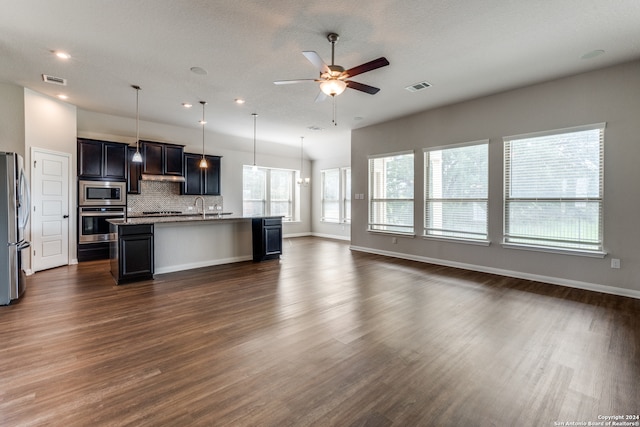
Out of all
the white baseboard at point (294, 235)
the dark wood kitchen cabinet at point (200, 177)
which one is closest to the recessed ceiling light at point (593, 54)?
the dark wood kitchen cabinet at point (200, 177)

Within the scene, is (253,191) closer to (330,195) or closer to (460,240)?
(330,195)

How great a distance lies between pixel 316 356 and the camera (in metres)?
2.39

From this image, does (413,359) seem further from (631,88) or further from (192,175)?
(192,175)

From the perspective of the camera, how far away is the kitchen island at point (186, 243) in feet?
14.7

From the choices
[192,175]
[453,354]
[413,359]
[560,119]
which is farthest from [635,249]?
[192,175]

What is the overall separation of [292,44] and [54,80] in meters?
4.01

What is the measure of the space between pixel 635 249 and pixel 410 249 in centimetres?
338

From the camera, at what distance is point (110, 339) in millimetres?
2670

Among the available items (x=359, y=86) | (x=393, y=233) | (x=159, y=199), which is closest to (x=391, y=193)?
(x=393, y=233)

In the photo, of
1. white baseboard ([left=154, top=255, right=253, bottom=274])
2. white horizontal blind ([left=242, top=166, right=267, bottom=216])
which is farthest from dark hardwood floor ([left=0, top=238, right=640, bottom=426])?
white horizontal blind ([left=242, top=166, right=267, bottom=216])

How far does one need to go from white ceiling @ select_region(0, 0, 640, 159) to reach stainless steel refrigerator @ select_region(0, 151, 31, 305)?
1.52m

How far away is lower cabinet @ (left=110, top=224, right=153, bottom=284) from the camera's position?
440 centimetres

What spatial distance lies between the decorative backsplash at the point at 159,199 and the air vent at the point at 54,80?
2.61 meters

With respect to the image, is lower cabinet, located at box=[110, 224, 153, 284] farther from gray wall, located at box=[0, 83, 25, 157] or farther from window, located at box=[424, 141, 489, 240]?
window, located at box=[424, 141, 489, 240]
